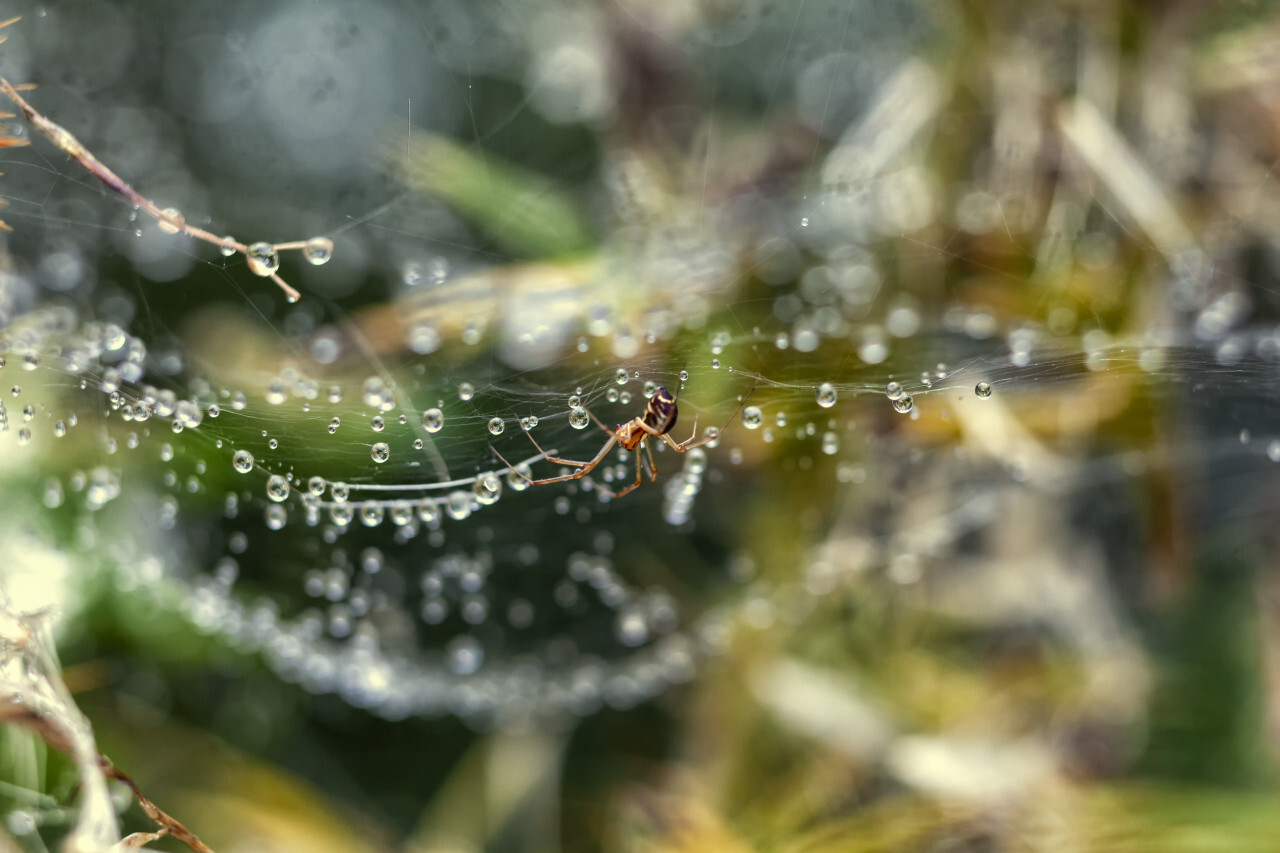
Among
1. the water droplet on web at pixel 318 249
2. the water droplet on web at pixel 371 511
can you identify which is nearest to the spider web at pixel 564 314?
the water droplet on web at pixel 371 511

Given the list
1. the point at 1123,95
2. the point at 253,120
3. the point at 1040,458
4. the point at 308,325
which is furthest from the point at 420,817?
the point at 1123,95

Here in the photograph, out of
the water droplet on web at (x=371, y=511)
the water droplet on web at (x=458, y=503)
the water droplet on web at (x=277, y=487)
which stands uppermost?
the water droplet on web at (x=458, y=503)

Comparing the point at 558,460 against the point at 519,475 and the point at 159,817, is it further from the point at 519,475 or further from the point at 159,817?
the point at 159,817

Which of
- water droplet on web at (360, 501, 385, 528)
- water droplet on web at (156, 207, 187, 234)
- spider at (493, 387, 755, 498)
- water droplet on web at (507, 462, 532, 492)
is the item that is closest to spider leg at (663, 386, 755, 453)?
spider at (493, 387, 755, 498)

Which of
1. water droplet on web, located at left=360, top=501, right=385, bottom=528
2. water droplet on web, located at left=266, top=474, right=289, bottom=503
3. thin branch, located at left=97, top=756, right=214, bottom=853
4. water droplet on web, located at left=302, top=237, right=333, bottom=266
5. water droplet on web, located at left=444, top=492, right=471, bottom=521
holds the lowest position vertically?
thin branch, located at left=97, top=756, right=214, bottom=853

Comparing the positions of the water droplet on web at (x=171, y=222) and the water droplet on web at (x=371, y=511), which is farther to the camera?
the water droplet on web at (x=371, y=511)

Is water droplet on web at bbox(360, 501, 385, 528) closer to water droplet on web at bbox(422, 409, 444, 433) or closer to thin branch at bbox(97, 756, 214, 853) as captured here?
water droplet on web at bbox(422, 409, 444, 433)

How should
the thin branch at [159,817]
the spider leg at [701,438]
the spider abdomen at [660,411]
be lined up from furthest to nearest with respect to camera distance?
the spider leg at [701,438]
the spider abdomen at [660,411]
the thin branch at [159,817]

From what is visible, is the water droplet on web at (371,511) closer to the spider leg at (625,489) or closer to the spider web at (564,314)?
the spider web at (564,314)
